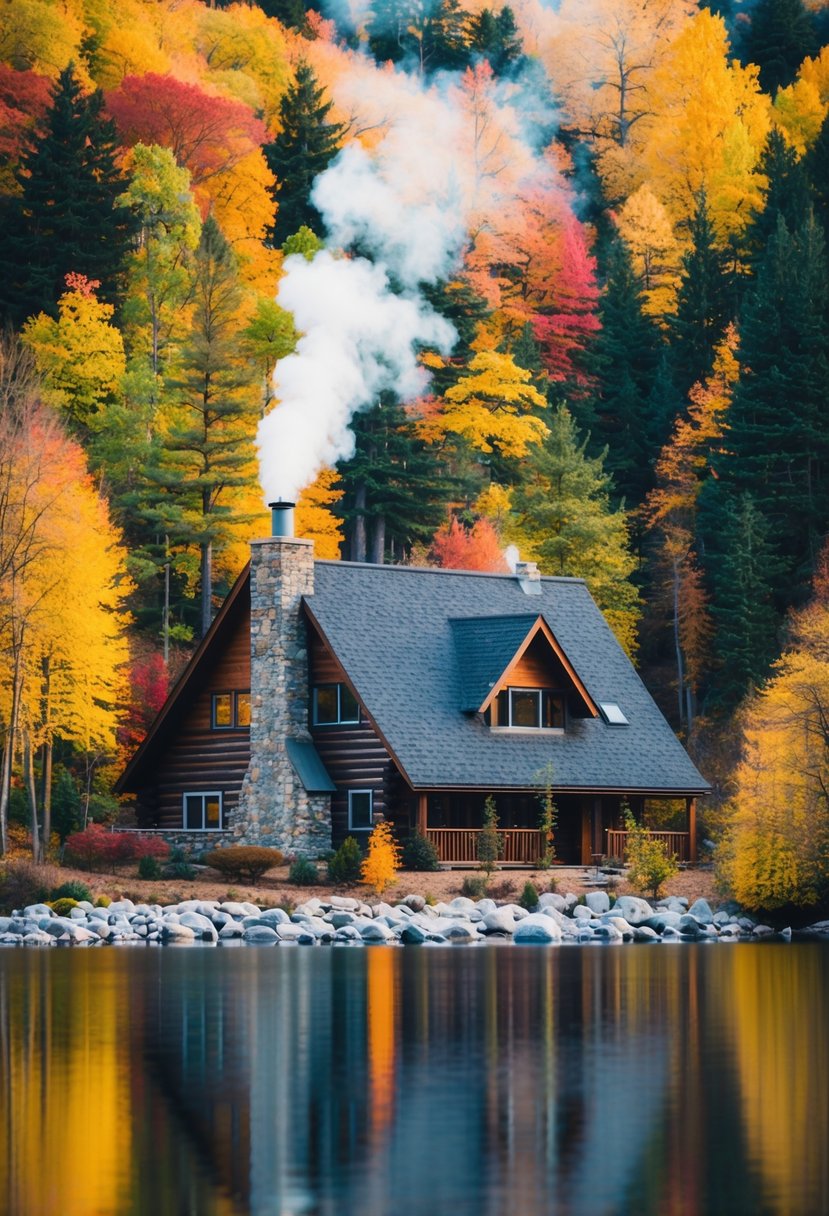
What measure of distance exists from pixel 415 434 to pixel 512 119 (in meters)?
30.5

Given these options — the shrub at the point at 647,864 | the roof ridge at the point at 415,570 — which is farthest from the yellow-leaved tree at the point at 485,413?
the shrub at the point at 647,864

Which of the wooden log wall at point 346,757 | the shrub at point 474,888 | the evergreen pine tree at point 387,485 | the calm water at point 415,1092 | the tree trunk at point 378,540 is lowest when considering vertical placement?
the calm water at point 415,1092

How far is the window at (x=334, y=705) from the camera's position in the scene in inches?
1901

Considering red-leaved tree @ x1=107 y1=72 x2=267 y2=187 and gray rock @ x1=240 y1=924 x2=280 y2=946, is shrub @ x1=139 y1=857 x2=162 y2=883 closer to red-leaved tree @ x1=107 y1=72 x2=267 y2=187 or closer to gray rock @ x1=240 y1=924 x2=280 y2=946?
gray rock @ x1=240 y1=924 x2=280 y2=946

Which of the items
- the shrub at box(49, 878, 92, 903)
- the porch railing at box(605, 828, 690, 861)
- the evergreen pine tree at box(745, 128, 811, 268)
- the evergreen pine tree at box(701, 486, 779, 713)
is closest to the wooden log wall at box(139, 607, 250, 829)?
the porch railing at box(605, 828, 690, 861)

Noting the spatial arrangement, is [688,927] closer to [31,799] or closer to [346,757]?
[346,757]

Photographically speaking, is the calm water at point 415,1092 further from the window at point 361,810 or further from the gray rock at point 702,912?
the window at point 361,810

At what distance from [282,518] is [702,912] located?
44.6 feet

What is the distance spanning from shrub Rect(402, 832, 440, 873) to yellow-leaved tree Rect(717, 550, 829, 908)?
22.2ft

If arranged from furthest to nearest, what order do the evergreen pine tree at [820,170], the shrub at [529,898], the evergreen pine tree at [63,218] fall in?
the evergreen pine tree at [820,170], the evergreen pine tree at [63,218], the shrub at [529,898]

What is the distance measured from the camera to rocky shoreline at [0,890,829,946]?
38.5m

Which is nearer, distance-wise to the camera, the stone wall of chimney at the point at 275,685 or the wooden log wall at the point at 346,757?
the wooden log wall at the point at 346,757

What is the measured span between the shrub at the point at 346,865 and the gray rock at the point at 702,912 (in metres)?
6.85

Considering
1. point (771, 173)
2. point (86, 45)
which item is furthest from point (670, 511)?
point (86, 45)
